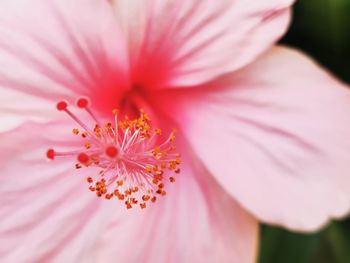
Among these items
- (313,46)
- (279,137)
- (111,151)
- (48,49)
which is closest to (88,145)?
(111,151)

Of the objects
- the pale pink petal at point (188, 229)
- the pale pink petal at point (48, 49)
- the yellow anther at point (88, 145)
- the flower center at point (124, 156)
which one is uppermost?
the pale pink petal at point (48, 49)

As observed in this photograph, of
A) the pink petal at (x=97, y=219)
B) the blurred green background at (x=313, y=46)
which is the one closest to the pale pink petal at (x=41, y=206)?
the pink petal at (x=97, y=219)

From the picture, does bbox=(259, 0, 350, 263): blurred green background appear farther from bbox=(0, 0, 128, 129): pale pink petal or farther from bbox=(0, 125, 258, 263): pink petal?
bbox=(0, 0, 128, 129): pale pink petal

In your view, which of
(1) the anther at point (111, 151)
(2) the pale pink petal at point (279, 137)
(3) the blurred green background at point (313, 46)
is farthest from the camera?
(3) the blurred green background at point (313, 46)

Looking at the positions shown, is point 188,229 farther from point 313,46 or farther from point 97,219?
point 313,46

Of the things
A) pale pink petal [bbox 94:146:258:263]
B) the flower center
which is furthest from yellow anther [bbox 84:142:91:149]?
pale pink petal [bbox 94:146:258:263]

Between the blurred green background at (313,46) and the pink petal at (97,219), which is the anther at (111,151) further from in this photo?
the blurred green background at (313,46)
